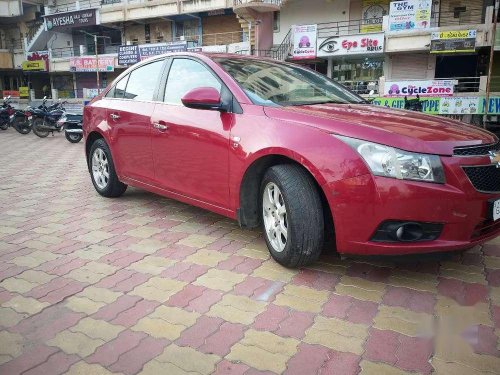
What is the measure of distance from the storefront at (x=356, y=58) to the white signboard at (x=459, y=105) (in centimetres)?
409

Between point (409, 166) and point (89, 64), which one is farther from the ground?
point (89, 64)

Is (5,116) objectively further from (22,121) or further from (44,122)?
(44,122)

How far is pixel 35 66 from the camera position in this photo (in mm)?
33719

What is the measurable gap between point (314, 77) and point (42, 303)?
284 cm

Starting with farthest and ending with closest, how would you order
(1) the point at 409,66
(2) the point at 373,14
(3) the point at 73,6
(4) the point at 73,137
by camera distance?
(3) the point at 73,6
(2) the point at 373,14
(1) the point at 409,66
(4) the point at 73,137

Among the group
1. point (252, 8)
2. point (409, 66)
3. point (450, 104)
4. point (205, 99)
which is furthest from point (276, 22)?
point (205, 99)

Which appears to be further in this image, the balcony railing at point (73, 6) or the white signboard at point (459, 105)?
the balcony railing at point (73, 6)

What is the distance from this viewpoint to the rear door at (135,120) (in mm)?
3859

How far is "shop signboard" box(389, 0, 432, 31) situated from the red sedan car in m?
17.3

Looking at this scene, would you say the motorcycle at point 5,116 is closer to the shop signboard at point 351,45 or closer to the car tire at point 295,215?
Result: the shop signboard at point 351,45

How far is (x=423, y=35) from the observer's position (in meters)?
18.6

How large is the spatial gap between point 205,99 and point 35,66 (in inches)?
1442

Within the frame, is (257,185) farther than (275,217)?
Yes

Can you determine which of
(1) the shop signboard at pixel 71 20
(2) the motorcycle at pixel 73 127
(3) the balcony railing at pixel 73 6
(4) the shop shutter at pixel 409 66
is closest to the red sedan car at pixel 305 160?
(2) the motorcycle at pixel 73 127
